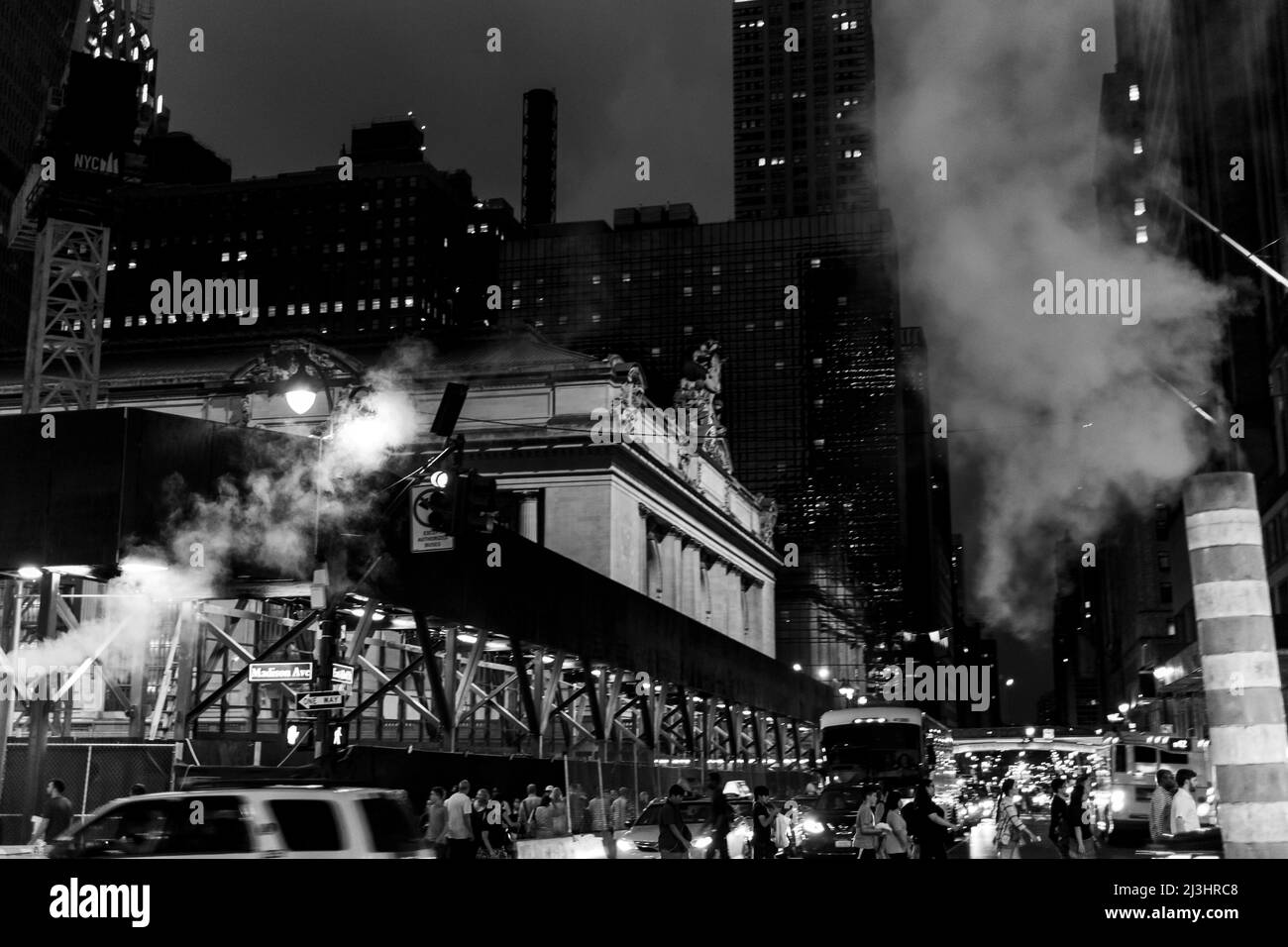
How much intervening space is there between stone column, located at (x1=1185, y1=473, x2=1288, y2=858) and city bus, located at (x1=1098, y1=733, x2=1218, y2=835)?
24.2 metres

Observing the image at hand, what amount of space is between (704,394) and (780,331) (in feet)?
179

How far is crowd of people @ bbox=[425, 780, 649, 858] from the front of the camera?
20.0 metres

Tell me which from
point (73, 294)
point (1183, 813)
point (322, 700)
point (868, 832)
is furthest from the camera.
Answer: point (73, 294)

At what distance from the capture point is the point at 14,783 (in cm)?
2455

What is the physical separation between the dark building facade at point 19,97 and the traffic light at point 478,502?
129379 millimetres

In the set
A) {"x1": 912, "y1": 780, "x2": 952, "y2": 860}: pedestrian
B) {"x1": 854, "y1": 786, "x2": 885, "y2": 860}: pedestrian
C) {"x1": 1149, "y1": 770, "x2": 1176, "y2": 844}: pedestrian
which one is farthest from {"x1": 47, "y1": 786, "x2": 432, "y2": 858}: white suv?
{"x1": 1149, "y1": 770, "x2": 1176, "y2": 844}: pedestrian

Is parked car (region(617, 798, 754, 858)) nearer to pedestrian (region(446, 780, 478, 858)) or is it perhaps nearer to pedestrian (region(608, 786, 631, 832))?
pedestrian (region(446, 780, 478, 858))

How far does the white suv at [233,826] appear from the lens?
11.3 m

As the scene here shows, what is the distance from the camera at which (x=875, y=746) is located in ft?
122

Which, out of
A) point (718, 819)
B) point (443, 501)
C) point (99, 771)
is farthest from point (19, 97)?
point (718, 819)

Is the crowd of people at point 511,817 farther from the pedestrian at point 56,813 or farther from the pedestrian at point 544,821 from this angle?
the pedestrian at point 56,813

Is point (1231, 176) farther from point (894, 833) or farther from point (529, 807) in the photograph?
point (894, 833)
